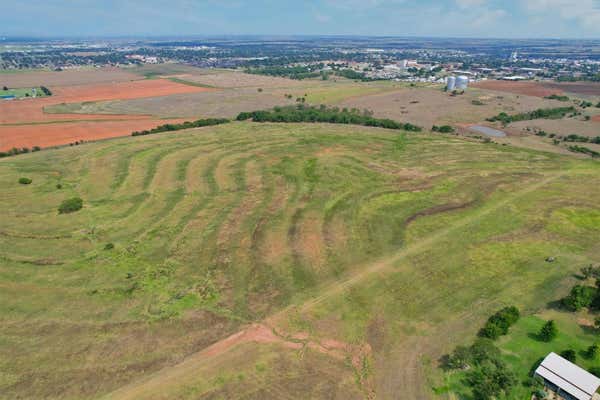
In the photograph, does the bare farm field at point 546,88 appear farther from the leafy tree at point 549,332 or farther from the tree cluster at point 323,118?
the leafy tree at point 549,332

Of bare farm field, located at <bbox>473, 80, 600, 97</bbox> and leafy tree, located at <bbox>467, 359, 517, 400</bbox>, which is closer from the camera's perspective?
leafy tree, located at <bbox>467, 359, 517, 400</bbox>

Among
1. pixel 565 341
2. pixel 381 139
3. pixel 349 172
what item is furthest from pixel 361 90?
pixel 565 341

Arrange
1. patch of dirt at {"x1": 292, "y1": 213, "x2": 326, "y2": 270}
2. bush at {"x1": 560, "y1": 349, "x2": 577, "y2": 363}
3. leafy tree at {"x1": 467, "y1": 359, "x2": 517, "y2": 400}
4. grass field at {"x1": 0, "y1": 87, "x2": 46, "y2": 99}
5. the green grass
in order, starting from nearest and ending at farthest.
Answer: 1. leafy tree at {"x1": 467, "y1": 359, "x2": 517, "y2": 400}
2. the green grass
3. bush at {"x1": 560, "y1": 349, "x2": 577, "y2": 363}
4. patch of dirt at {"x1": 292, "y1": 213, "x2": 326, "y2": 270}
5. grass field at {"x1": 0, "y1": 87, "x2": 46, "y2": 99}

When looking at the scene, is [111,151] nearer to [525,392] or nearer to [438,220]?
[438,220]

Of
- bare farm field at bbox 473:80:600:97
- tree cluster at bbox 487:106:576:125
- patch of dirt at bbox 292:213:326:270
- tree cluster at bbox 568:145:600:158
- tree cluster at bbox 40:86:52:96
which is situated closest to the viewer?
patch of dirt at bbox 292:213:326:270

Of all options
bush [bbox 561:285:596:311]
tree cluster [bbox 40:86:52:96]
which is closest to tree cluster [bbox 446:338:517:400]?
bush [bbox 561:285:596:311]

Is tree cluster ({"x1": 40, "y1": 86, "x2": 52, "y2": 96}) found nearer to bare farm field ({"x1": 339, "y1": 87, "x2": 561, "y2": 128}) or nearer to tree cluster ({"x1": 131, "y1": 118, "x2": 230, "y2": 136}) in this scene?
tree cluster ({"x1": 131, "y1": 118, "x2": 230, "y2": 136})

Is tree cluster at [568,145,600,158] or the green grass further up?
tree cluster at [568,145,600,158]

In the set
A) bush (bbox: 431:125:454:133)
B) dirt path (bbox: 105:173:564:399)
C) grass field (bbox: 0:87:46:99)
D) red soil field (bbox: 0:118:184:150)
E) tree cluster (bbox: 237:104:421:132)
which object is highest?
grass field (bbox: 0:87:46:99)
